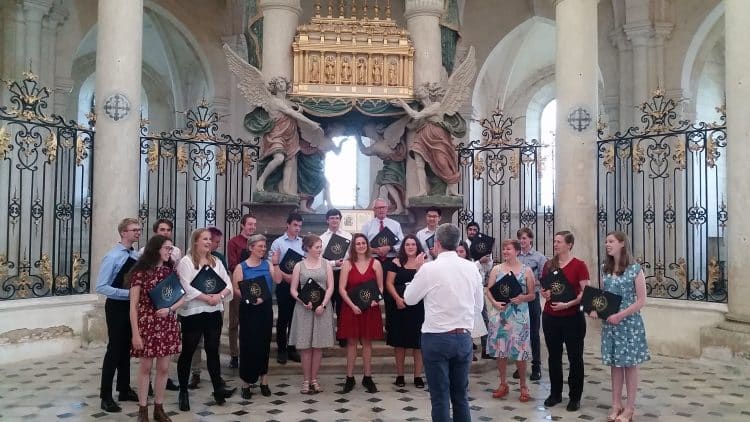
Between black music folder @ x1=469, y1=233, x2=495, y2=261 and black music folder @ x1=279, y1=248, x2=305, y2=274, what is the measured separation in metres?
2.02

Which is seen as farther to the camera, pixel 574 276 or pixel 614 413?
pixel 574 276

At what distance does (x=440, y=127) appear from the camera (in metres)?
10.4

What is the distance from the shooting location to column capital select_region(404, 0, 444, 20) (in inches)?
428

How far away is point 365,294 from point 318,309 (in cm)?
48

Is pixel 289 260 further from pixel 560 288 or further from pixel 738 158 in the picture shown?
pixel 738 158

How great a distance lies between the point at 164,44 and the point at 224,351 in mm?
13761

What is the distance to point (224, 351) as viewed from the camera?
837cm

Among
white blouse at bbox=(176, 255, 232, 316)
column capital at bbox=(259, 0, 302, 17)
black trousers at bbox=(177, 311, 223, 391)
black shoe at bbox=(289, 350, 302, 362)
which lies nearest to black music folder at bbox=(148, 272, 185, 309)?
white blouse at bbox=(176, 255, 232, 316)

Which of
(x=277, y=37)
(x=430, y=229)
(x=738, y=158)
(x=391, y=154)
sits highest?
(x=277, y=37)

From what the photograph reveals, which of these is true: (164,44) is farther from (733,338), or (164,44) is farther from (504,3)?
(733,338)

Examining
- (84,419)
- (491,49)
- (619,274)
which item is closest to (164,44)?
(491,49)

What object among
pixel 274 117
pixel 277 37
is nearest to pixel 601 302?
pixel 274 117

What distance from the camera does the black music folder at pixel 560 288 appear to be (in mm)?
5785

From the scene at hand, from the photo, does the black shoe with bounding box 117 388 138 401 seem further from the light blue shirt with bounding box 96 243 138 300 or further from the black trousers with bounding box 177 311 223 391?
the light blue shirt with bounding box 96 243 138 300
